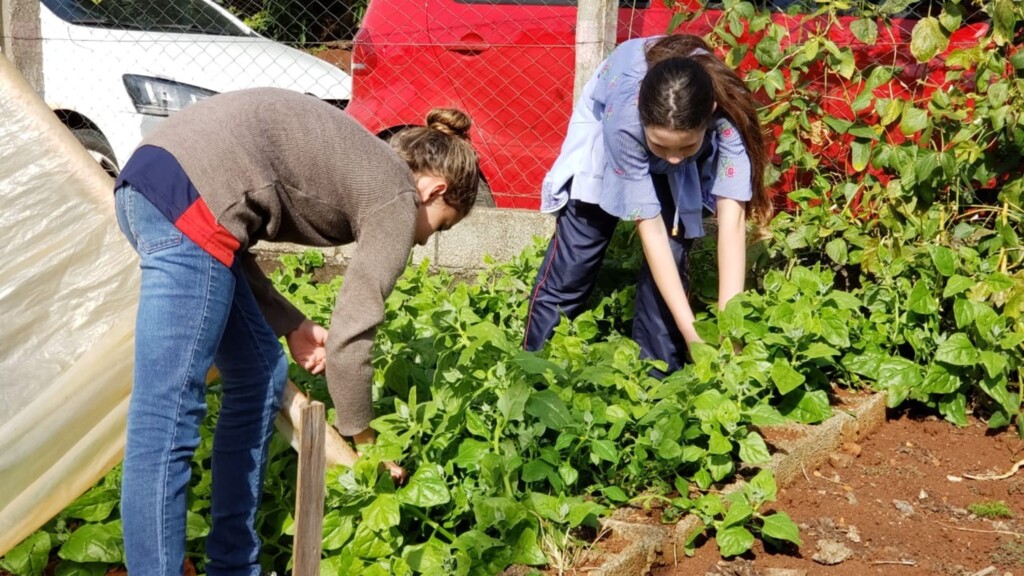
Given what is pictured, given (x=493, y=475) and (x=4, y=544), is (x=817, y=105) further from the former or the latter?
(x=4, y=544)

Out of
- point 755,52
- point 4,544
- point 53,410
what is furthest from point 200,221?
point 755,52

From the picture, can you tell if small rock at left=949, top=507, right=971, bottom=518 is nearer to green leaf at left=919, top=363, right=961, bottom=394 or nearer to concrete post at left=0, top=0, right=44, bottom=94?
green leaf at left=919, top=363, right=961, bottom=394

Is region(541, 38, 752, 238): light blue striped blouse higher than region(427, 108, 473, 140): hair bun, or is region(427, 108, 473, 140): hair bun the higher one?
region(427, 108, 473, 140): hair bun

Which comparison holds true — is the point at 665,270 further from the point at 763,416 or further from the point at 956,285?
the point at 956,285

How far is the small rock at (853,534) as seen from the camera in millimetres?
3047

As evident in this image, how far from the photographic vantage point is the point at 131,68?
6023mm

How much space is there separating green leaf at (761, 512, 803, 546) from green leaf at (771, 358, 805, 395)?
0.53m

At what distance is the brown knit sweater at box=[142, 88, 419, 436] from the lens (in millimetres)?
2404

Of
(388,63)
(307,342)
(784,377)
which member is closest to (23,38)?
(388,63)

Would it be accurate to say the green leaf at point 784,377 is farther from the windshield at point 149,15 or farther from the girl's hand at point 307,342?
the windshield at point 149,15

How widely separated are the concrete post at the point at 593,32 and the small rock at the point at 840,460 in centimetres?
197

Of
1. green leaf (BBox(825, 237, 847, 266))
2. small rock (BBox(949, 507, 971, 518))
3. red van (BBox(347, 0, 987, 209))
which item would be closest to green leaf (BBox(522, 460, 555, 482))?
small rock (BBox(949, 507, 971, 518))

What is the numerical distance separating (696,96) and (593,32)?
62.4 inches

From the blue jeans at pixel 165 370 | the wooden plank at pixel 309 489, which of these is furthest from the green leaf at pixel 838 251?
the wooden plank at pixel 309 489
